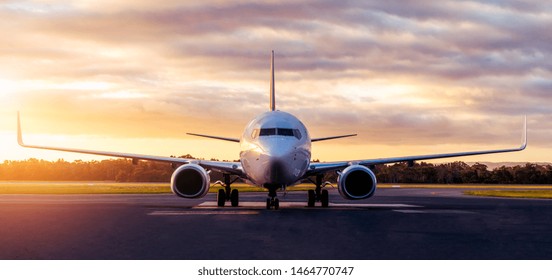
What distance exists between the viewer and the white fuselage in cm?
2305

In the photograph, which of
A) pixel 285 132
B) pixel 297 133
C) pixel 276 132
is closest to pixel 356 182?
pixel 297 133

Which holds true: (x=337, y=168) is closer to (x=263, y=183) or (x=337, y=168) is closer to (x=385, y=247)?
(x=263, y=183)

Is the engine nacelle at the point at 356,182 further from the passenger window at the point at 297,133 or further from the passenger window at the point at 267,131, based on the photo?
the passenger window at the point at 267,131

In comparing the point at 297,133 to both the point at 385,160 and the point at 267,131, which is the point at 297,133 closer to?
the point at 267,131

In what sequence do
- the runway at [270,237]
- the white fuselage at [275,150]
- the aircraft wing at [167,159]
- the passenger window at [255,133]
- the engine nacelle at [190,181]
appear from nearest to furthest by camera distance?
the runway at [270,237] → the white fuselage at [275,150] → the passenger window at [255,133] → the engine nacelle at [190,181] → the aircraft wing at [167,159]

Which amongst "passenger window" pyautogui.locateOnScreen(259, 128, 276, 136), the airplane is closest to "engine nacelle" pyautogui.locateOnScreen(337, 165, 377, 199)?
the airplane

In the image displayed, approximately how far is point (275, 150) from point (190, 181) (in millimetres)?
4720

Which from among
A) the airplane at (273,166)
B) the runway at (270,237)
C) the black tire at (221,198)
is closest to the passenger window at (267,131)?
the airplane at (273,166)

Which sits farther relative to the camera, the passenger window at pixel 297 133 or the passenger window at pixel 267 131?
the passenger window at pixel 297 133

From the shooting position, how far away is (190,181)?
2620 cm

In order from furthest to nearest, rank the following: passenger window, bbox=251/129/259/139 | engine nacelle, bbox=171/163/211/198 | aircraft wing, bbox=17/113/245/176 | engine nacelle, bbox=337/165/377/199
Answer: aircraft wing, bbox=17/113/245/176 → engine nacelle, bbox=337/165/377/199 → engine nacelle, bbox=171/163/211/198 → passenger window, bbox=251/129/259/139

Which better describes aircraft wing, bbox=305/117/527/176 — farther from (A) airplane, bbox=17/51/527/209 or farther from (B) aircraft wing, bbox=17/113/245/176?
(B) aircraft wing, bbox=17/113/245/176

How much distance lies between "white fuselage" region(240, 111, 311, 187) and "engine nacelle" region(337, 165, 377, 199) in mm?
1531

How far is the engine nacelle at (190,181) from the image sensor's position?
25688 mm
